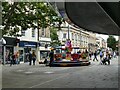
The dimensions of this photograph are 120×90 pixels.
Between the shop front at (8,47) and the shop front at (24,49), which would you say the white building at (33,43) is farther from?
the shop front at (8,47)

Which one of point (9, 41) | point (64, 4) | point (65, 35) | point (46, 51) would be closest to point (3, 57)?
point (9, 41)

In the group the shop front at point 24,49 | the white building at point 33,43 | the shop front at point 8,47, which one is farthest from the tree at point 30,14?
the shop front at point 24,49

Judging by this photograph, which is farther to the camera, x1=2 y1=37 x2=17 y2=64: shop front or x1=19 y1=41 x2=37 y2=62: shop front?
x1=19 y1=41 x2=37 y2=62: shop front

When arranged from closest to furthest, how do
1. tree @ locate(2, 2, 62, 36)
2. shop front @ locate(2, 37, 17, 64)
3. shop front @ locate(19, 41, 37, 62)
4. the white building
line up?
1. tree @ locate(2, 2, 62, 36)
2. shop front @ locate(2, 37, 17, 64)
3. shop front @ locate(19, 41, 37, 62)
4. the white building

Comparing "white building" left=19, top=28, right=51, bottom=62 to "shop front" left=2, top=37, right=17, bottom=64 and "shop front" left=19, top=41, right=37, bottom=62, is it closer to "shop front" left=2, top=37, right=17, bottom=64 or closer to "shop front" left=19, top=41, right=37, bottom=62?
"shop front" left=19, top=41, right=37, bottom=62

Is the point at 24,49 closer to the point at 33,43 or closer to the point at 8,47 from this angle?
the point at 33,43

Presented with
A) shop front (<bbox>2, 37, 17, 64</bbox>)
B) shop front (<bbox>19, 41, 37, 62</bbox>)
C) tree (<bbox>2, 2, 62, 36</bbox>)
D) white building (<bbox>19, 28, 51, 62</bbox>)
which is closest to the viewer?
tree (<bbox>2, 2, 62, 36</bbox>)

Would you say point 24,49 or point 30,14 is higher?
point 30,14

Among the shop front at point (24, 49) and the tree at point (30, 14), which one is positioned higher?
the tree at point (30, 14)

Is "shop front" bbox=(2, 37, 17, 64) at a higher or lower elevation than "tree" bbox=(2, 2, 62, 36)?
lower

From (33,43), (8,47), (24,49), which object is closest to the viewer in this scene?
(8,47)

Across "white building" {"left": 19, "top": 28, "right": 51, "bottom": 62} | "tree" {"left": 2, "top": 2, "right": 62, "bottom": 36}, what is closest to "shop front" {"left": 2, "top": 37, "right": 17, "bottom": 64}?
"white building" {"left": 19, "top": 28, "right": 51, "bottom": 62}

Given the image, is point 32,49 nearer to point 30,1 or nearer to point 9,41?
point 9,41

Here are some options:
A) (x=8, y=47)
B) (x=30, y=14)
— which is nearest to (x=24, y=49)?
(x=8, y=47)
